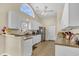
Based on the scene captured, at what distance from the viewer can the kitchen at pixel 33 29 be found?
1.50 meters

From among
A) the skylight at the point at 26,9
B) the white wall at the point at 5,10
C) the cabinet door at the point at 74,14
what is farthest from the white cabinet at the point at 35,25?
the cabinet door at the point at 74,14

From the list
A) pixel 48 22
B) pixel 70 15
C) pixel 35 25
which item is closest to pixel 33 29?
pixel 35 25

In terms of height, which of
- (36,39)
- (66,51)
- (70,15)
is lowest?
(66,51)

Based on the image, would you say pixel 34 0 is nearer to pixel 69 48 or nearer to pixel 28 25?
pixel 28 25

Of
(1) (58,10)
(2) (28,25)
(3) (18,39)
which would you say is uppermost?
(1) (58,10)

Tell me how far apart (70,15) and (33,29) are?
1.60 feet

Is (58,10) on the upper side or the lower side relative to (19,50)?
upper

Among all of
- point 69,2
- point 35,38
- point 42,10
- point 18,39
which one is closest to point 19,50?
point 18,39

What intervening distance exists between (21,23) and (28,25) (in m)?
0.08

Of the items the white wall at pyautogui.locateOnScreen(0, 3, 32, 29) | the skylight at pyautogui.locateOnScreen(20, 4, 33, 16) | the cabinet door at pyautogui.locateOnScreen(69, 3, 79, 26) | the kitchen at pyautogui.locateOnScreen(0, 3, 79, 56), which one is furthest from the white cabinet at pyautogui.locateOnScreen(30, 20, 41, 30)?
the cabinet door at pyautogui.locateOnScreen(69, 3, 79, 26)

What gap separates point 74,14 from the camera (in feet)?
5.24

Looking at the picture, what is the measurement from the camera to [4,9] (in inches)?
59.4

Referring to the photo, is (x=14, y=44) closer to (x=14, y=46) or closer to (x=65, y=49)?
(x=14, y=46)

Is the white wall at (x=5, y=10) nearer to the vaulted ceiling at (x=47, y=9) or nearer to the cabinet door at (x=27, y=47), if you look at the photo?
the vaulted ceiling at (x=47, y=9)
